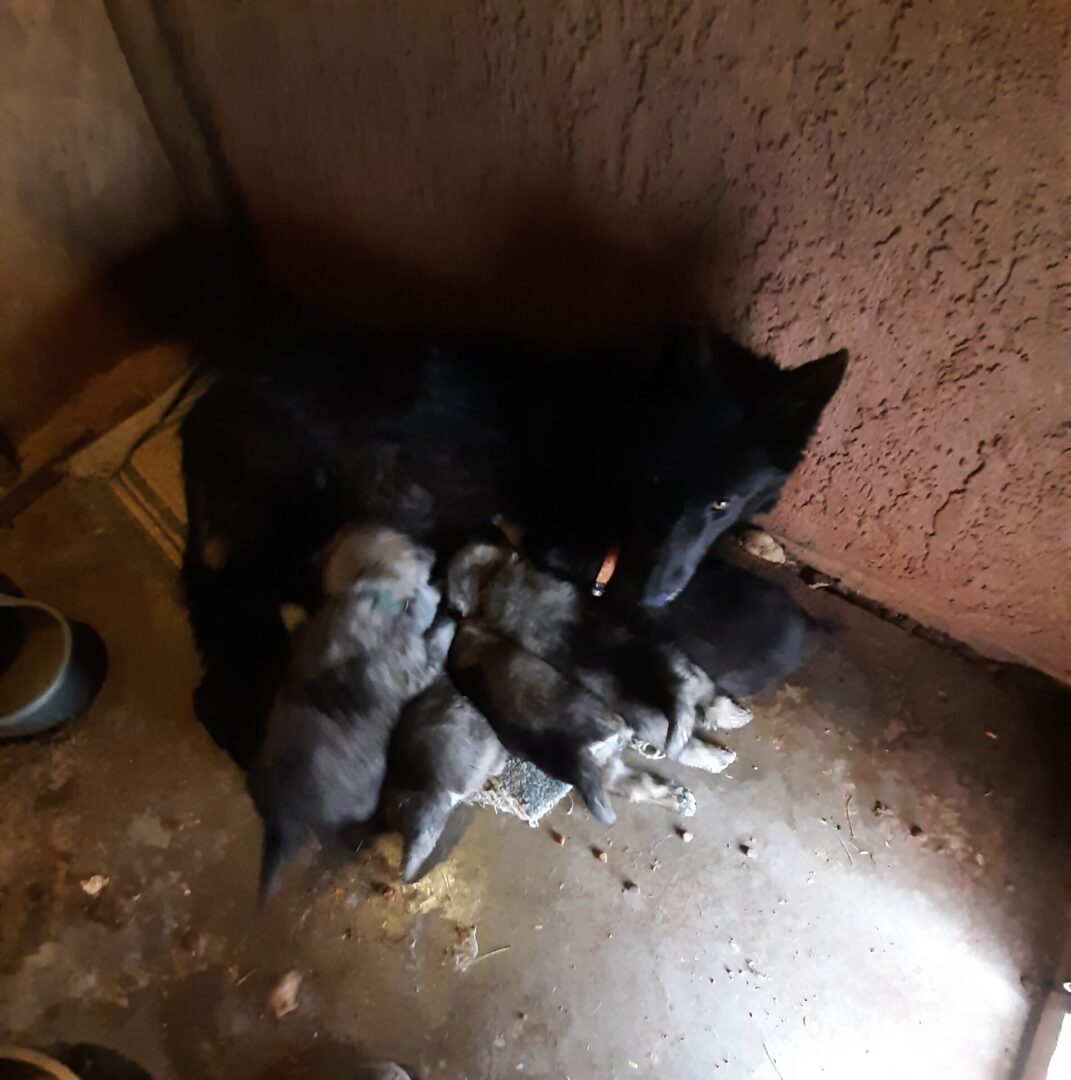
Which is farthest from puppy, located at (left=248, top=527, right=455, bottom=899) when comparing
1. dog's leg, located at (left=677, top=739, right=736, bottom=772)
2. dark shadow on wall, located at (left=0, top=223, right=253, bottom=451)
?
dark shadow on wall, located at (left=0, top=223, right=253, bottom=451)

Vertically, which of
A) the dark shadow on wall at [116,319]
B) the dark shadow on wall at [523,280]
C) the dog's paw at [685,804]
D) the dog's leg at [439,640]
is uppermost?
the dark shadow on wall at [523,280]

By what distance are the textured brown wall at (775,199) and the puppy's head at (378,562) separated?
31.1 inches

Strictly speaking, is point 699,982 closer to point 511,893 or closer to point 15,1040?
point 511,893

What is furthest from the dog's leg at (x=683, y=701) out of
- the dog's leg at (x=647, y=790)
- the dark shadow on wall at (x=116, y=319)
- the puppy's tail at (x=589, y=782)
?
the dark shadow on wall at (x=116, y=319)

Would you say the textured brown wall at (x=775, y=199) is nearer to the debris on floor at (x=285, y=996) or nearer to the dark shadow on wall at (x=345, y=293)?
the dark shadow on wall at (x=345, y=293)

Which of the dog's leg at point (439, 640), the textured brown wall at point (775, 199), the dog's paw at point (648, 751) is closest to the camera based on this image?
the textured brown wall at point (775, 199)

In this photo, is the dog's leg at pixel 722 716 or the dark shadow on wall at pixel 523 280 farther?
the dog's leg at pixel 722 716

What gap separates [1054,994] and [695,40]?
8.06 feet

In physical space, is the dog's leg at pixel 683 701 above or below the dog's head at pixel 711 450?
below

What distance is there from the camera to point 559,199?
2023mm

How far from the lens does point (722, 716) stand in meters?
2.39

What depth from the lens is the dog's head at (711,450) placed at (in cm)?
184

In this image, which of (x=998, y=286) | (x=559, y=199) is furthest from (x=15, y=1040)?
(x=998, y=286)

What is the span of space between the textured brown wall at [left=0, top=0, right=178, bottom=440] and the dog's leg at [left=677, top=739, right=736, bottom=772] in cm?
225
